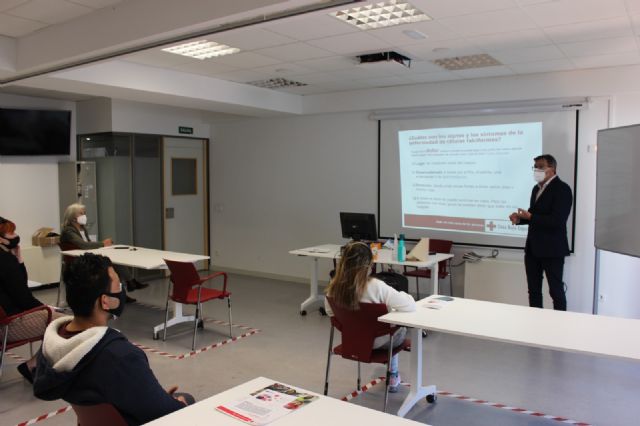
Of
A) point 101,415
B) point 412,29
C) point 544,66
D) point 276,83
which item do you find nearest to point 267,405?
point 101,415

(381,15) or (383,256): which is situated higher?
(381,15)

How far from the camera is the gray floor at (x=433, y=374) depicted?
11.7 ft

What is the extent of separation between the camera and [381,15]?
13.4 ft

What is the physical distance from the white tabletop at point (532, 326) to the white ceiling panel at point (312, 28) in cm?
230

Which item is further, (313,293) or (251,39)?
(313,293)

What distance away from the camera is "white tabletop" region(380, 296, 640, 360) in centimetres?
266

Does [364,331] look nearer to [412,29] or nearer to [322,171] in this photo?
[412,29]

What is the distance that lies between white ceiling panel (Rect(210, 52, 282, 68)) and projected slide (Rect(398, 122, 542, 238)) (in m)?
2.32

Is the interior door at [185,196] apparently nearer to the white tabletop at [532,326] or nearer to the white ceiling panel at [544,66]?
the white ceiling panel at [544,66]

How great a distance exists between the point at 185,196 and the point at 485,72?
5216 millimetres

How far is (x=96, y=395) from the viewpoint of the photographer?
6.00 ft

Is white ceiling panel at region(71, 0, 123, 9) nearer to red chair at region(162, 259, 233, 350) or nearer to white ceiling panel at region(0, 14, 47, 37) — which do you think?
white ceiling panel at region(0, 14, 47, 37)

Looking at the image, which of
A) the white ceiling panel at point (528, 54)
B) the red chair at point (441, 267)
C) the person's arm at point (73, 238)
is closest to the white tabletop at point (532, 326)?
the red chair at point (441, 267)

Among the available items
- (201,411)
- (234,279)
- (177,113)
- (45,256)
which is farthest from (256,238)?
(201,411)
